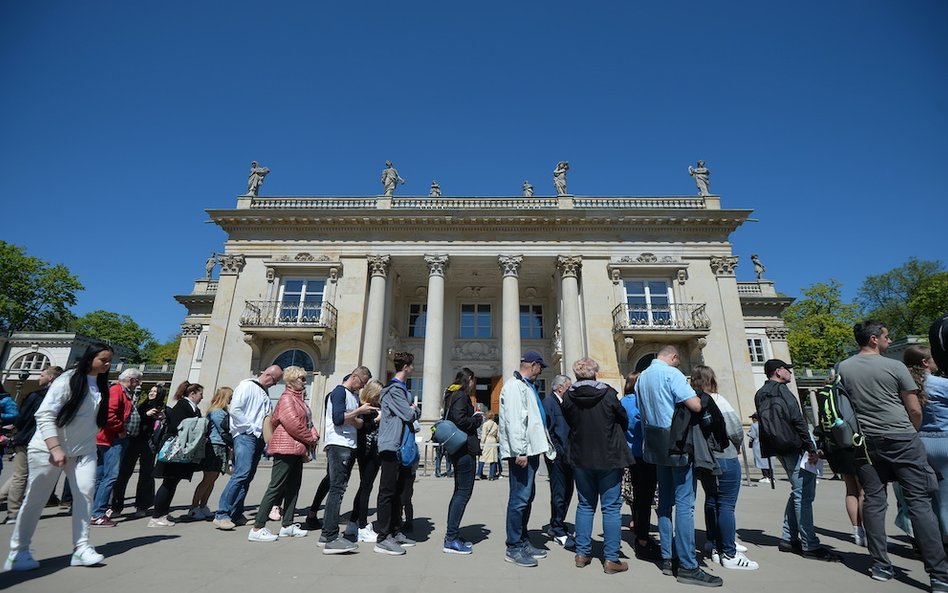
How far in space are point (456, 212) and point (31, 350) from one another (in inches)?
1638

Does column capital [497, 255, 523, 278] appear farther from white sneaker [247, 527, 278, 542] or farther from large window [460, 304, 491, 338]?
white sneaker [247, 527, 278, 542]

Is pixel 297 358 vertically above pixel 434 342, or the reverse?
pixel 434 342

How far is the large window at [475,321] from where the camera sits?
22875mm

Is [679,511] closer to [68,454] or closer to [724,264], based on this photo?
[68,454]

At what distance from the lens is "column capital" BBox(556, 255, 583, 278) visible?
63.2ft

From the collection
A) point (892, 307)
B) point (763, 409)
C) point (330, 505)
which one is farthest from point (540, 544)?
point (892, 307)

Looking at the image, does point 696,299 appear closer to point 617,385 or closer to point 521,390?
point 617,385

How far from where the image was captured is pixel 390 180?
2119 centimetres

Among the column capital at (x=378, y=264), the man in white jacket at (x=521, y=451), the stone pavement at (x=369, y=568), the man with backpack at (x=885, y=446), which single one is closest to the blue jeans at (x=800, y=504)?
the stone pavement at (x=369, y=568)

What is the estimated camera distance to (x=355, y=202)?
20719 millimetres

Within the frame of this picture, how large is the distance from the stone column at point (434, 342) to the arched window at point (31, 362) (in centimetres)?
3846

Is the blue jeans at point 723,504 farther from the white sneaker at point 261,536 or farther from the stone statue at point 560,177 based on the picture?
the stone statue at point 560,177

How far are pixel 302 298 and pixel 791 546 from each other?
18.9 m

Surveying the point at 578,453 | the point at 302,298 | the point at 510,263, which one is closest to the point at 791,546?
the point at 578,453
